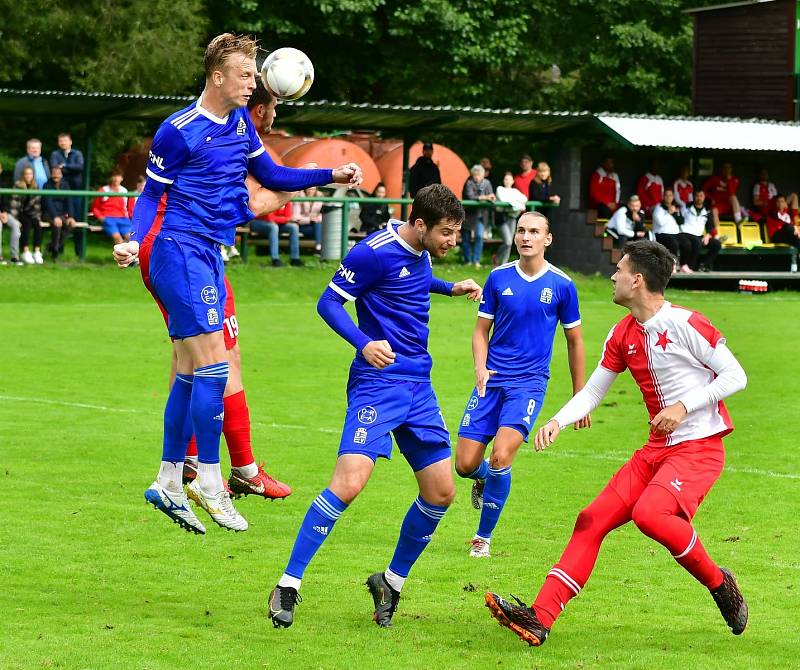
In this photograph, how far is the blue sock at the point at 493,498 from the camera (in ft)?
31.3

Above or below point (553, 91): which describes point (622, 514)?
below

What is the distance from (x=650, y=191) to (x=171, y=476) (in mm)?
24597

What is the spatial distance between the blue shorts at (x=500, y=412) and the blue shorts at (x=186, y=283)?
2.14m

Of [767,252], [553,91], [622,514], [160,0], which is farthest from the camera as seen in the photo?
[553,91]

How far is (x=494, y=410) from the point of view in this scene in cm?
1012

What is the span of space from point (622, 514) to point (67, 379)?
35.4 ft

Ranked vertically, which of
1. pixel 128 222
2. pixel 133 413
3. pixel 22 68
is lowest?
pixel 133 413

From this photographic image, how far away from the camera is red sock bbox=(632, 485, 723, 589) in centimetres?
726

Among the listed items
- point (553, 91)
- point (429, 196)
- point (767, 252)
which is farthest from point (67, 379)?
point (553, 91)

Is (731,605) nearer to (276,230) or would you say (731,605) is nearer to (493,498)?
(493,498)

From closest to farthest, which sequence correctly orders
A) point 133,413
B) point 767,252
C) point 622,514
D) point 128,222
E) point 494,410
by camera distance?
point 622,514
point 494,410
point 133,413
point 128,222
point 767,252

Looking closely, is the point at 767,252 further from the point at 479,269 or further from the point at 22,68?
the point at 22,68

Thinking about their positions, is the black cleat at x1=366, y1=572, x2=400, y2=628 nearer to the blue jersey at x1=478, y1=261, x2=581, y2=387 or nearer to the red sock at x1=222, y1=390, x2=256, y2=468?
the red sock at x1=222, y1=390, x2=256, y2=468

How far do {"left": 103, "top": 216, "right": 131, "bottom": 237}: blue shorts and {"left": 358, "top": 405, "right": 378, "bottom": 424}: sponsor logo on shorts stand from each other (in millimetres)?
19663
